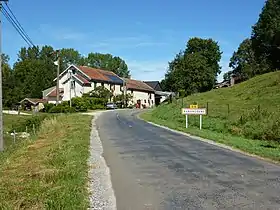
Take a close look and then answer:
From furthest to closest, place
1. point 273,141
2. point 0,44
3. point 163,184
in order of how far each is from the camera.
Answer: point 0,44
point 273,141
point 163,184

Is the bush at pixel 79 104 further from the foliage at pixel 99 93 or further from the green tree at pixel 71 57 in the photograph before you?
the green tree at pixel 71 57

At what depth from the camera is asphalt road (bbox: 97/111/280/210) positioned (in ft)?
26.2

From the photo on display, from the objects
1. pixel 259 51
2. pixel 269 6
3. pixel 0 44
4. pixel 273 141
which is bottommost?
pixel 273 141

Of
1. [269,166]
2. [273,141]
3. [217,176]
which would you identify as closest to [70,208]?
[217,176]

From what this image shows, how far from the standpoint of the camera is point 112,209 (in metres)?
7.53

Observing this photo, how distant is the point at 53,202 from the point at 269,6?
76.0 meters

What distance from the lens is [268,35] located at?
73.2 metres

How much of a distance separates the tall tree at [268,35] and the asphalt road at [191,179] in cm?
5968

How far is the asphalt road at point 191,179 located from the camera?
7984mm

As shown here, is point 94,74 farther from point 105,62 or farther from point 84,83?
point 105,62

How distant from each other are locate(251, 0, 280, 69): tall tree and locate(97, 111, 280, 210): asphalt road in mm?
59681

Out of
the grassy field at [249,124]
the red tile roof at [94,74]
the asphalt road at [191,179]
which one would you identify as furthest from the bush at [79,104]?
the asphalt road at [191,179]

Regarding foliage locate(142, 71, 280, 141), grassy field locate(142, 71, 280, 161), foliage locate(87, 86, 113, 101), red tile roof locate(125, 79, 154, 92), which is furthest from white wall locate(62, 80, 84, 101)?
grassy field locate(142, 71, 280, 161)

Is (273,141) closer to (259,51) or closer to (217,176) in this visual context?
(217,176)
